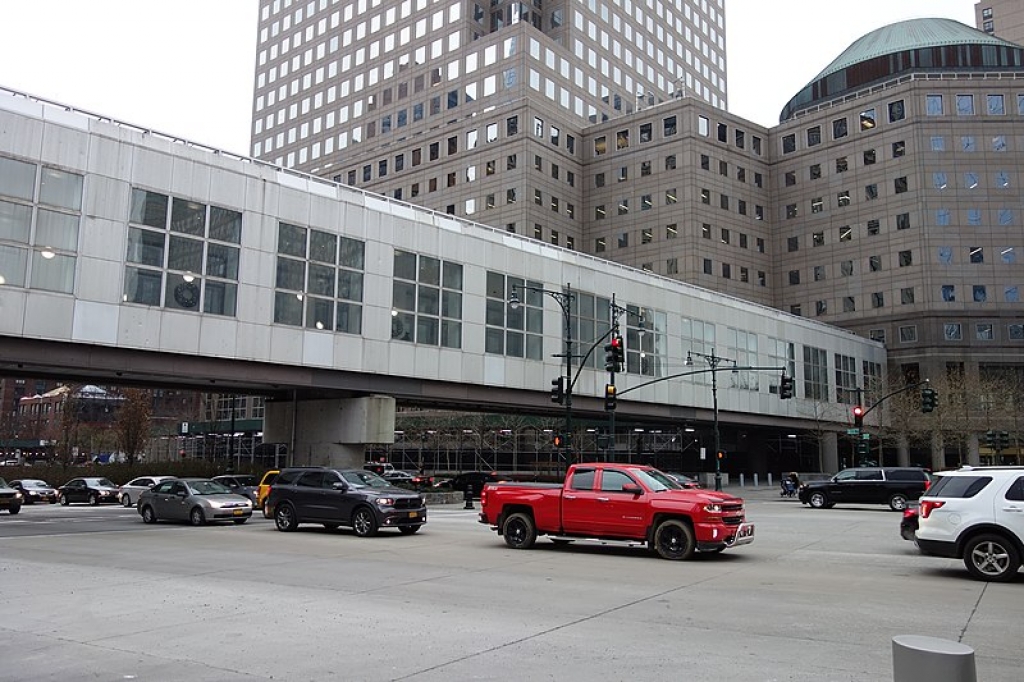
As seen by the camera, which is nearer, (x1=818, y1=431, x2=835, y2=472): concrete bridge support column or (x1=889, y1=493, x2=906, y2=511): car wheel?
(x1=889, y1=493, x2=906, y2=511): car wheel

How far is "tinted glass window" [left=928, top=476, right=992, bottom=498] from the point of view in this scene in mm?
13523

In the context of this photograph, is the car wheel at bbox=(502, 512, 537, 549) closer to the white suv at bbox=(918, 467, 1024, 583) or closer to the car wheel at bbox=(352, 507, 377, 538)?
the car wheel at bbox=(352, 507, 377, 538)

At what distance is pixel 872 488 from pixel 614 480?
19.5 meters

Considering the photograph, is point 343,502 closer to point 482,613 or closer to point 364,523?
point 364,523

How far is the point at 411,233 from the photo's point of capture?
38844 mm

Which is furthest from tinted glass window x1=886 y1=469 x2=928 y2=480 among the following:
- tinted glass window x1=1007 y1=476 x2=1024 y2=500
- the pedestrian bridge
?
tinted glass window x1=1007 y1=476 x2=1024 y2=500

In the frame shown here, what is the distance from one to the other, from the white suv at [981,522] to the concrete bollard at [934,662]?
34.4ft

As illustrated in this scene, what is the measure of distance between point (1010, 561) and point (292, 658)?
11114mm

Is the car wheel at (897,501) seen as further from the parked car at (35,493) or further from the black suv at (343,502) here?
the parked car at (35,493)

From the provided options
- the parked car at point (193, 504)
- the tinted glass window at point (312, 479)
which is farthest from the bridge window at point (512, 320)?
the tinted glass window at point (312, 479)

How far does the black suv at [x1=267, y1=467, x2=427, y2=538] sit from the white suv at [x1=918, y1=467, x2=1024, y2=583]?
11857 millimetres

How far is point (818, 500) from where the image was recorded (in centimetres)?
3409

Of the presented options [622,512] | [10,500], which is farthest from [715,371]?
[10,500]

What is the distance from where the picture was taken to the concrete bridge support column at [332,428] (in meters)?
36.7
